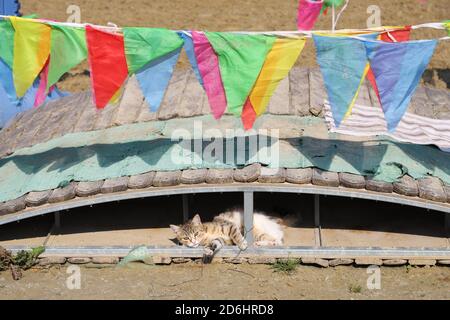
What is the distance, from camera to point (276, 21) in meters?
22.2

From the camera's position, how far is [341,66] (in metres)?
11.4

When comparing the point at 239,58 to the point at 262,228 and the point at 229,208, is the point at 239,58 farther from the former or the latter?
the point at 262,228

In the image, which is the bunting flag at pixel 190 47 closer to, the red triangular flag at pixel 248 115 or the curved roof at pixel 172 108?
the red triangular flag at pixel 248 115

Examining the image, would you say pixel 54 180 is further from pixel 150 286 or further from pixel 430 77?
pixel 430 77

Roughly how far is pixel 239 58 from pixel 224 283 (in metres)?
2.98

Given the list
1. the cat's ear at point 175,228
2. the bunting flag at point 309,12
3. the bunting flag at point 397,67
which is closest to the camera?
the bunting flag at point 397,67

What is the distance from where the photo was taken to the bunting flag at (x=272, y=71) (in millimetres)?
11594

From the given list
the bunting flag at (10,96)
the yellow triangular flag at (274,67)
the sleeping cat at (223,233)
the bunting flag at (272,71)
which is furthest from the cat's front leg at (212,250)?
the bunting flag at (10,96)

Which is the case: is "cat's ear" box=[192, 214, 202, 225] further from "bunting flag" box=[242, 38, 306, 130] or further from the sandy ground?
"bunting flag" box=[242, 38, 306, 130]

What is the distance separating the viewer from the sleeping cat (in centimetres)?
1211

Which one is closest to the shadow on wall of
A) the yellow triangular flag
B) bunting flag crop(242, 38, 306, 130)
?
bunting flag crop(242, 38, 306, 130)

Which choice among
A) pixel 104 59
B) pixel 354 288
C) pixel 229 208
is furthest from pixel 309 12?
pixel 354 288

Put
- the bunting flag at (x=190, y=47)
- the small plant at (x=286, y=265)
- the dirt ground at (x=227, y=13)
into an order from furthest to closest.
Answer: the dirt ground at (x=227, y=13) → the small plant at (x=286, y=265) → the bunting flag at (x=190, y=47)

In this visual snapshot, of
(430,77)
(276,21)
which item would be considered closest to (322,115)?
(430,77)
